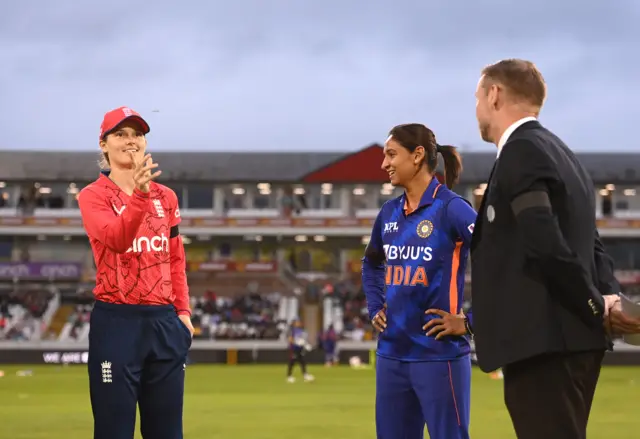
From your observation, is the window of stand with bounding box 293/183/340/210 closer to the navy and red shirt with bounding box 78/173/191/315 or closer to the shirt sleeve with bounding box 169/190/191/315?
the shirt sleeve with bounding box 169/190/191/315

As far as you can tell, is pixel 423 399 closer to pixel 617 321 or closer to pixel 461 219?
pixel 461 219

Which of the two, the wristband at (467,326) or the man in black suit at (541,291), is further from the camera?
the wristband at (467,326)

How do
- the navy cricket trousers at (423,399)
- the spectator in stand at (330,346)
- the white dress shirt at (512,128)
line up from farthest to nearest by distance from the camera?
the spectator in stand at (330,346)
the navy cricket trousers at (423,399)
the white dress shirt at (512,128)

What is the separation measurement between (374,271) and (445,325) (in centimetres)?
98

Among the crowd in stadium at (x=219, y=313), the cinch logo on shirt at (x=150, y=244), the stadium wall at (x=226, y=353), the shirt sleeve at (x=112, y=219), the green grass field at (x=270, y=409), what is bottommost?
the stadium wall at (x=226, y=353)

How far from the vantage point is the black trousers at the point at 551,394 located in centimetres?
399

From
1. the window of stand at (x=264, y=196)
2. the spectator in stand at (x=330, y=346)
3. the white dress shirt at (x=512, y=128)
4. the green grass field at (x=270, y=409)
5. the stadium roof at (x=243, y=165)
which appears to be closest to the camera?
the white dress shirt at (x=512, y=128)

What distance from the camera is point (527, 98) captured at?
14.3ft

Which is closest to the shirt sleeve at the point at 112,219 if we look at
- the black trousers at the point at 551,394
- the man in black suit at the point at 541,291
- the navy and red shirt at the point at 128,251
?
the navy and red shirt at the point at 128,251

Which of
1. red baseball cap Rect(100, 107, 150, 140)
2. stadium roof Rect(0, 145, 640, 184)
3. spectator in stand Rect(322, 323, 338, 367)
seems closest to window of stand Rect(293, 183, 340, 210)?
stadium roof Rect(0, 145, 640, 184)

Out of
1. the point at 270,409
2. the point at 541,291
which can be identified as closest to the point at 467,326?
the point at 541,291

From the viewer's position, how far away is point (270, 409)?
18.5 meters

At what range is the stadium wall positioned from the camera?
42188 mm

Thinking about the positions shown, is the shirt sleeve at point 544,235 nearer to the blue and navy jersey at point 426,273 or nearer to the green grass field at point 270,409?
the blue and navy jersey at point 426,273
